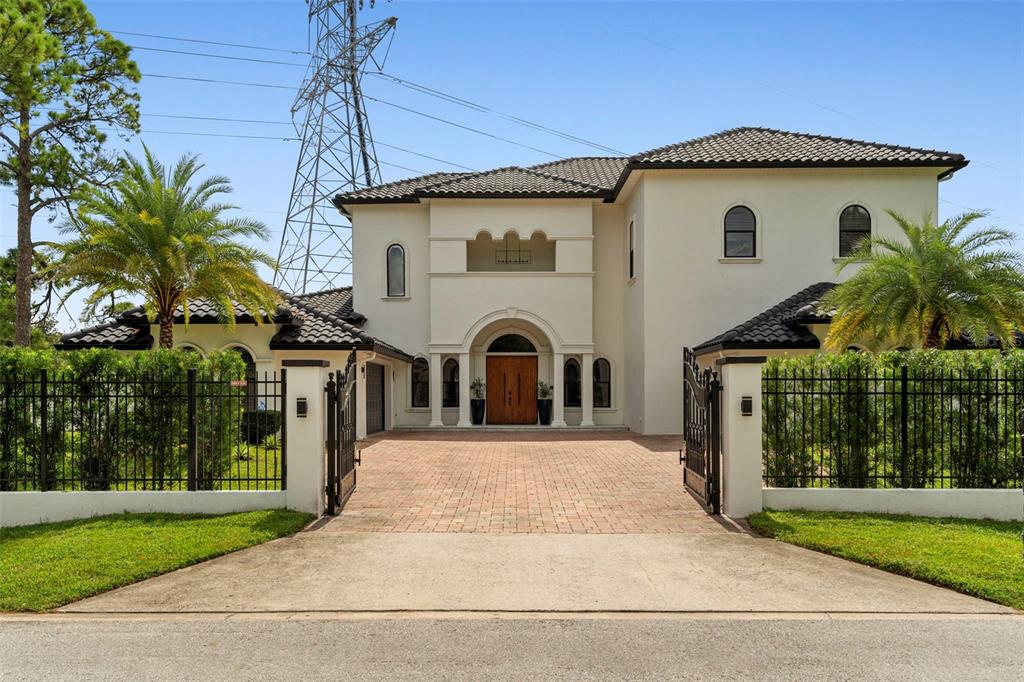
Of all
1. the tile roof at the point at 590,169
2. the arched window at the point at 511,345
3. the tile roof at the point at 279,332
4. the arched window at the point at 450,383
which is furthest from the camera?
Result: the tile roof at the point at 590,169

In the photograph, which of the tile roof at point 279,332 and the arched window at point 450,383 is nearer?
the tile roof at point 279,332

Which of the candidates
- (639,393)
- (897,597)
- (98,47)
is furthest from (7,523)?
(98,47)

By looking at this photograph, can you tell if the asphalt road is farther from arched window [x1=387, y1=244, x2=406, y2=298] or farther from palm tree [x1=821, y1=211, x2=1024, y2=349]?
arched window [x1=387, y1=244, x2=406, y2=298]

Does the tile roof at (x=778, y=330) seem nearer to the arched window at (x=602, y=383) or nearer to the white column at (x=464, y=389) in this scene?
the arched window at (x=602, y=383)

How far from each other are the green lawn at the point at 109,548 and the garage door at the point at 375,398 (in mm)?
13642

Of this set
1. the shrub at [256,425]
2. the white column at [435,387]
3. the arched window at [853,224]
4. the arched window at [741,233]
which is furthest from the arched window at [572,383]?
the shrub at [256,425]

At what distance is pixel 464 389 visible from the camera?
26000 mm

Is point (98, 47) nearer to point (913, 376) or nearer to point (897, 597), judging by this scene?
point (913, 376)

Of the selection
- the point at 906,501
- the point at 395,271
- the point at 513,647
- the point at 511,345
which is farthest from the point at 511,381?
the point at 513,647

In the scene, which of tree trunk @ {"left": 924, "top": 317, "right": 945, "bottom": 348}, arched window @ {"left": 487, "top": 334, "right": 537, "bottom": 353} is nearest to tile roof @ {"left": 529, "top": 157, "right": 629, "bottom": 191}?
arched window @ {"left": 487, "top": 334, "right": 537, "bottom": 353}

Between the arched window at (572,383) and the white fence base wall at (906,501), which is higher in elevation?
the arched window at (572,383)

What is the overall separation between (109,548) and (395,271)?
19.3m

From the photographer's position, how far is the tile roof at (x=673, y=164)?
22.5 meters

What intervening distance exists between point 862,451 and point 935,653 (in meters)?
5.49
